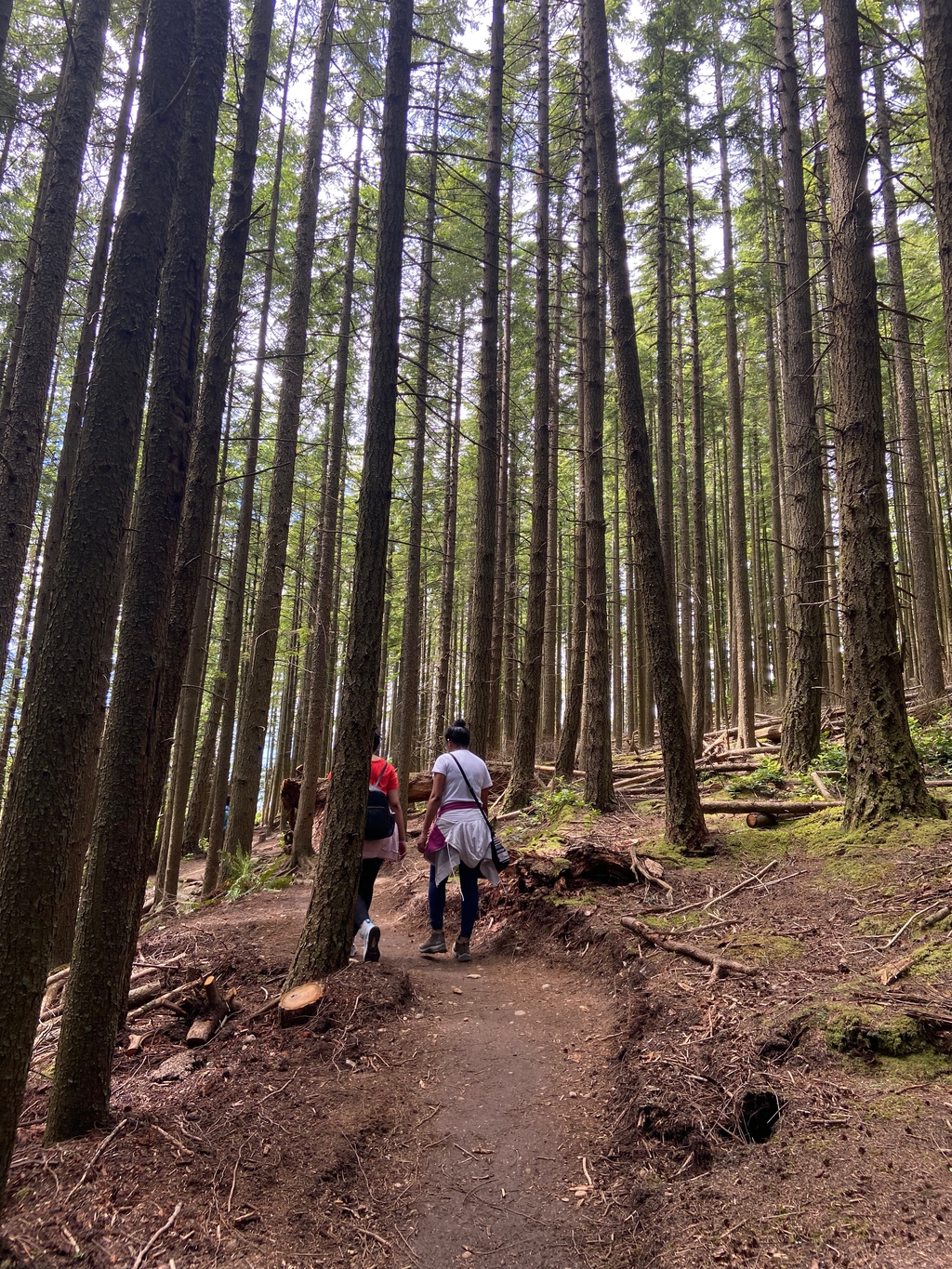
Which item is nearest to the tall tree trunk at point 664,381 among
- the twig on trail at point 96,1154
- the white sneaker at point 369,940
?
the white sneaker at point 369,940

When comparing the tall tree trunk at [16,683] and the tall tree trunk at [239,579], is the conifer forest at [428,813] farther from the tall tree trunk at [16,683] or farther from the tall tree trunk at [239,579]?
the tall tree trunk at [16,683]

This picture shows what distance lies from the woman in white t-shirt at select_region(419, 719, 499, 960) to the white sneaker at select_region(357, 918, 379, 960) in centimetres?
88

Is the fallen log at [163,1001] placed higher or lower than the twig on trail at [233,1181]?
lower

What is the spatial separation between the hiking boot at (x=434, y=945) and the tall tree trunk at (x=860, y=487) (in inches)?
152

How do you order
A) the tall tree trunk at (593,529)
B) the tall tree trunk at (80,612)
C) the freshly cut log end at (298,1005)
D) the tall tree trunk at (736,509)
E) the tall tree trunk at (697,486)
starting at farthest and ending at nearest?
1. the tall tree trunk at (697,486)
2. the tall tree trunk at (736,509)
3. the tall tree trunk at (593,529)
4. the freshly cut log end at (298,1005)
5. the tall tree trunk at (80,612)

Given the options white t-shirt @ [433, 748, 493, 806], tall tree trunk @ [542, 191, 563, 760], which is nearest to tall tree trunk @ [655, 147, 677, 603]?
tall tree trunk @ [542, 191, 563, 760]

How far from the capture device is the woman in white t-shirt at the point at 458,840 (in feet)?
20.3

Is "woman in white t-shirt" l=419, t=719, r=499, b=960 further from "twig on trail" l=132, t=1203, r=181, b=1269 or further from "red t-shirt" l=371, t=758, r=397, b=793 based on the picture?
"twig on trail" l=132, t=1203, r=181, b=1269

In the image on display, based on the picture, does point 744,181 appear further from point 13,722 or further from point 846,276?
point 13,722

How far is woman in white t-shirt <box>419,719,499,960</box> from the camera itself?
6.19 meters

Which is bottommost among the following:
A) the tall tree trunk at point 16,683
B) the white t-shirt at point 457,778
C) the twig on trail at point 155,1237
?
the twig on trail at point 155,1237

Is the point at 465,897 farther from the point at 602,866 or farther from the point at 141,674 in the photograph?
the point at 141,674

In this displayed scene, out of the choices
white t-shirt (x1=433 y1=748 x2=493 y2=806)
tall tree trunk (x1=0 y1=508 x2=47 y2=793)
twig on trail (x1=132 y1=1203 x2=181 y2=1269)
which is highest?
tall tree trunk (x1=0 y1=508 x2=47 y2=793)

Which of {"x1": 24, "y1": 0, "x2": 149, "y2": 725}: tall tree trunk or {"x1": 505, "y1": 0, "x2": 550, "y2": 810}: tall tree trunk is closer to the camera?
{"x1": 24, "y1": 0, "x2": 149, "y2": 725}: tall tree trunk
